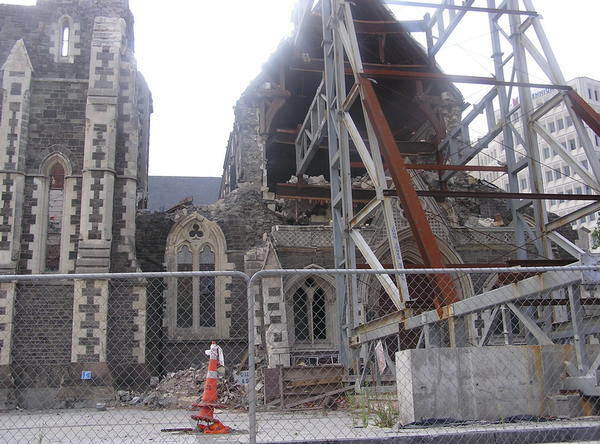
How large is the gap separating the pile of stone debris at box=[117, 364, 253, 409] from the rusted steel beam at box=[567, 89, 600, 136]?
29.0ft

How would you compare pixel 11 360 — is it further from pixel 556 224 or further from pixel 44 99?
pixel 556 224

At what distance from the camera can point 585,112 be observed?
461 inches

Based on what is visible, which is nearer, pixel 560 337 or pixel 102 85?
pixel 560 337

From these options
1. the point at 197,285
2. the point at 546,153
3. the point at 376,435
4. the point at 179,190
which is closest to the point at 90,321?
the point at 197,285

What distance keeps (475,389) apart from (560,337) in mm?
3691

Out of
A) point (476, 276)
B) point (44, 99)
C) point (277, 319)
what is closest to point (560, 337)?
point (277, 319)

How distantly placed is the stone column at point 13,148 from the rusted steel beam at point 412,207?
370 inches

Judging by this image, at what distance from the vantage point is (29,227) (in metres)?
15.1

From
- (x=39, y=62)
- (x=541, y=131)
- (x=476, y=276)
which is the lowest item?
(x=476, y=276)

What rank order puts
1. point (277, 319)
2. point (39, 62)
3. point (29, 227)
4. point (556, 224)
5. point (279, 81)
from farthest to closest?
point (279, 81)
point (39, 62)
point (29, 227)
point (277, 319)
point (556, 224)

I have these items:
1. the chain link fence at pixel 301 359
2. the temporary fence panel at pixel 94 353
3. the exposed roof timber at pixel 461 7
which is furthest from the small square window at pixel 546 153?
the temporary fence panel at pixel 94 353

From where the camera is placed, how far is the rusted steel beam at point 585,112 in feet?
37.6

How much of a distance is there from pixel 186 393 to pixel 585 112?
1023 cm

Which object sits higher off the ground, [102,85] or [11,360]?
[102,85]
